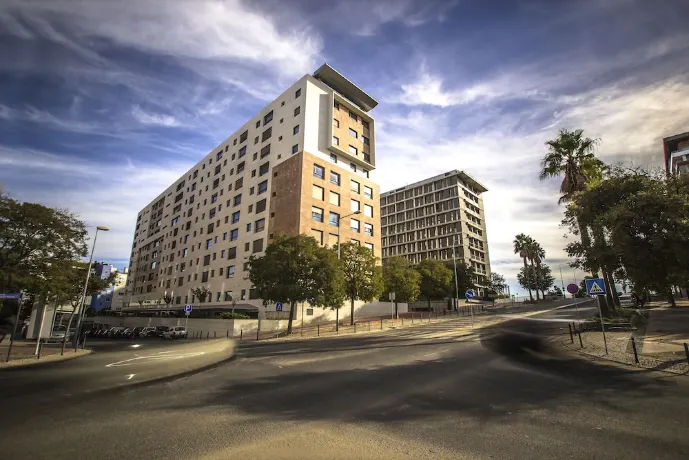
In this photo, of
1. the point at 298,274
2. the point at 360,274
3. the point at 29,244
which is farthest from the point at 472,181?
the point at 29,244

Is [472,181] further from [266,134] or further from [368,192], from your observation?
[266,134]

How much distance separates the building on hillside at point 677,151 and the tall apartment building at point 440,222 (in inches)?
1589

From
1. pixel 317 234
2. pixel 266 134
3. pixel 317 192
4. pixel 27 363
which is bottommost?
pixel 27 363

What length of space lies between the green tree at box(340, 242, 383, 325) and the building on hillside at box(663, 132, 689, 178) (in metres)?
66.2

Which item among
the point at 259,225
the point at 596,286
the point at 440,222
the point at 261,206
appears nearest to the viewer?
the point at 596,286

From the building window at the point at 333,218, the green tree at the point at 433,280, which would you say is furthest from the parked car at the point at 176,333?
the green tree at the point at 433,280

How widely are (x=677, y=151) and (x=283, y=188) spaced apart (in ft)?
262

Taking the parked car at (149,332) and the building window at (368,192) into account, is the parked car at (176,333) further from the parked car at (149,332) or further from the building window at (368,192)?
the building window at (368,192)

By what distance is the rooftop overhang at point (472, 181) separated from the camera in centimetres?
9262

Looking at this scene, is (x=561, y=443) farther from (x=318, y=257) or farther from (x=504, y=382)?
(x=318, y=257)

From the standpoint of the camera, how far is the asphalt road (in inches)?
194

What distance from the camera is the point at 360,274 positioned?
36.2 metres

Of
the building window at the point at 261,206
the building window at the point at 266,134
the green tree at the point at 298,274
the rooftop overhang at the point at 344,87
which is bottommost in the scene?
the green tree at the point at 298,274

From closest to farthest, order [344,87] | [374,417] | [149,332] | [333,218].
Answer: [374,417], [149,332], [333,218], [344,87]
